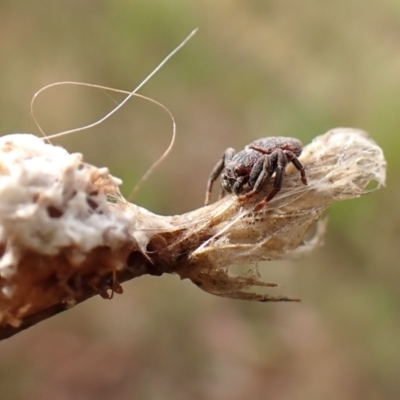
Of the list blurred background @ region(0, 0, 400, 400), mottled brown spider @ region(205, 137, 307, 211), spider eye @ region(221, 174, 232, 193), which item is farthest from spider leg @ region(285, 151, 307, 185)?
blurred background @ region(0, 0, 400, 400)

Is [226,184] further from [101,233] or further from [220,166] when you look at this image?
[101,233]

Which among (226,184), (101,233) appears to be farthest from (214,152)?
(101,233)

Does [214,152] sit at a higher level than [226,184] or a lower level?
lower

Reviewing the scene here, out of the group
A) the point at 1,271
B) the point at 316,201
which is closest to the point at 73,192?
the point at 1,271

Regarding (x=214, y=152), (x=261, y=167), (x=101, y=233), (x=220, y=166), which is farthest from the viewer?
(x=214, y=152)

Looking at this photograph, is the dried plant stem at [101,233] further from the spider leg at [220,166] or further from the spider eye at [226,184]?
the spider leg at [220,166]

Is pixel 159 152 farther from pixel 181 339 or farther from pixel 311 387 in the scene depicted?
pixel 311 387
